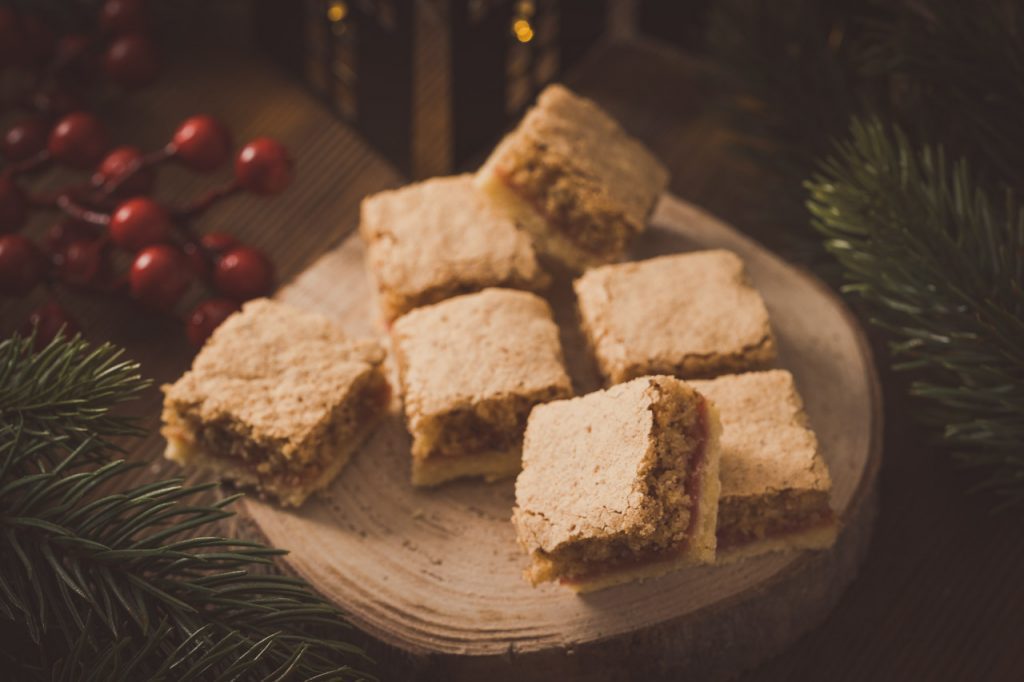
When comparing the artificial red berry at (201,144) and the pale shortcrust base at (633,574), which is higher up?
the artificial red berry at (201,144)

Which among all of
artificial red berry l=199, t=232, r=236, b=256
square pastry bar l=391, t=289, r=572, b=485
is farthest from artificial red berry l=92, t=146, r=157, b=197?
square pastry bar l=391, t=289, r=572, b=485

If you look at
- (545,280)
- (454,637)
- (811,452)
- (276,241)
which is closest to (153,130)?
(276,241)

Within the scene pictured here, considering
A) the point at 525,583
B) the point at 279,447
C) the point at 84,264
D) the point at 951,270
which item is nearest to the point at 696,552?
the point at 525,583

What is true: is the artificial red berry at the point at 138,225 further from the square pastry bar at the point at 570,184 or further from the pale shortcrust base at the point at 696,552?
the pale shortcrust base at the point at 696,552

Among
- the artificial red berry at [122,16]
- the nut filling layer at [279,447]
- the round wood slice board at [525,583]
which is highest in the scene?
the artificial red berry at [122,16]

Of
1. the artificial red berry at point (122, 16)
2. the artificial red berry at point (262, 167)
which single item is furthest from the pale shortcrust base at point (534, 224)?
the artificial red berry at point (122, 16)

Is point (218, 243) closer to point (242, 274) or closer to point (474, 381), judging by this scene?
point (242, 274)

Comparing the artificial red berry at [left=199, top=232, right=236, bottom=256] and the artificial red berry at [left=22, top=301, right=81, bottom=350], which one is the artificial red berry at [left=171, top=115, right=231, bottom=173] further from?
the artificial red berry at [left=22, top=301, right=81, bottom=350]
